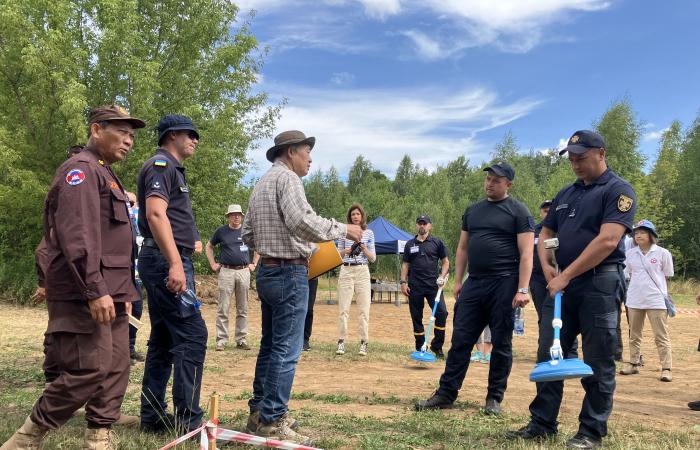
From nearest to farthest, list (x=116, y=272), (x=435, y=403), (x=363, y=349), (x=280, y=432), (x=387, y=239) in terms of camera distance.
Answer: (x=116, y=272) → (x=280, y=432) → (x=435, y=403) → (x=363, y=349) → (x=387, y=239)

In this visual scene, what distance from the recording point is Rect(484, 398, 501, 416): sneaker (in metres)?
4.86

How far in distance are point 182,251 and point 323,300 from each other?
19798mm

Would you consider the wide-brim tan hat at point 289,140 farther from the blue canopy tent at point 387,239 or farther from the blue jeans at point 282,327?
the blue canopy tent at point 387,239

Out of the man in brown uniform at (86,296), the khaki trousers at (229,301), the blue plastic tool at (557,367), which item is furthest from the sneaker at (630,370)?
the man in brown uniform at (86,296)

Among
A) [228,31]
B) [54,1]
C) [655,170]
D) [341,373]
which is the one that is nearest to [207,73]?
[228,31]

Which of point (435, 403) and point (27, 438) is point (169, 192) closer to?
point (27, 438)

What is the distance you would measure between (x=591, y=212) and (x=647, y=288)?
4.45 meters

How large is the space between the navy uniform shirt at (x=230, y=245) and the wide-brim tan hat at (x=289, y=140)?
510cm

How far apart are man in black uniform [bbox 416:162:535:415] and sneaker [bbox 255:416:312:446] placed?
62.8 inches

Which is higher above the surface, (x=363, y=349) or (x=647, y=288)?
(x=647, y=288)

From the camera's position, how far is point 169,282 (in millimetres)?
3771

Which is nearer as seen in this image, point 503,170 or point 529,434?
point 529,434

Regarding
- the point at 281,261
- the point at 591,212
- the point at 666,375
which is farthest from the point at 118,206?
the point at 666,375

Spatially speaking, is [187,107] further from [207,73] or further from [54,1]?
[54,1]
